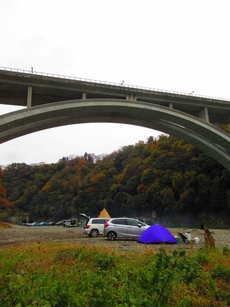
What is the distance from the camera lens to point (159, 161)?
2233 inches

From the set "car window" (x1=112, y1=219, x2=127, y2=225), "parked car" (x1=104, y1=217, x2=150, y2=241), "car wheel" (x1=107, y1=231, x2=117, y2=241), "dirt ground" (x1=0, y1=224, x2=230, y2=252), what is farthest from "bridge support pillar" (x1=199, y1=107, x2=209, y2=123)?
"car wheel" (x1=107, y1=231, x2=117, y2=241)

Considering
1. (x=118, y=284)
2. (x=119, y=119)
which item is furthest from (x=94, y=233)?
(x=118, y=284)

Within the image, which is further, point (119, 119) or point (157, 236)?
point (119, 119)

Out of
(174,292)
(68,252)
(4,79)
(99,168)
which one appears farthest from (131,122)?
(99,168)

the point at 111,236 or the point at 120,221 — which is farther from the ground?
the point at 120,221

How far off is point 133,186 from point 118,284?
58.2 m

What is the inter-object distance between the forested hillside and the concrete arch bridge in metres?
18.9

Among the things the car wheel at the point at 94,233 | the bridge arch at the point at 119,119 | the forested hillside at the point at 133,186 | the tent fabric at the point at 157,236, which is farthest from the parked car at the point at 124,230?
the forested hillside at the point at 133,186

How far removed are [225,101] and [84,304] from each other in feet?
78.6

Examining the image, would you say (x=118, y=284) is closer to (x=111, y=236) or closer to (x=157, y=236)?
(x=157, y=236)

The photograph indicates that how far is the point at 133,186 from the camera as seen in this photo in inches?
2420

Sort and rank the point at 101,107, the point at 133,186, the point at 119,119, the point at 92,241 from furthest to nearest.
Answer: the point at 133,186 < the point at 119,119 < the point at 101,107 < the point at 92,241

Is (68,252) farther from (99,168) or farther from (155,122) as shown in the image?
(99,168)

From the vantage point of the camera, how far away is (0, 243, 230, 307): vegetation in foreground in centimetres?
247
